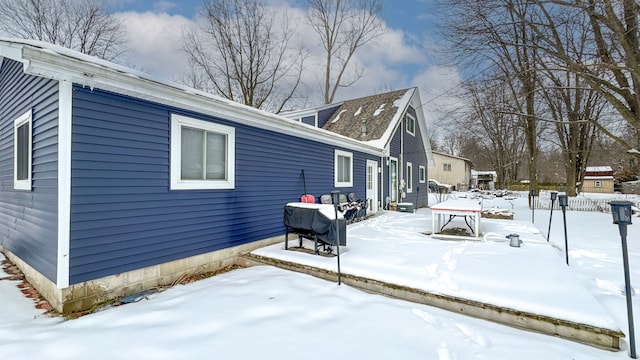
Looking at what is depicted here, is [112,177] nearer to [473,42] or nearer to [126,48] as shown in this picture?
[473,42]

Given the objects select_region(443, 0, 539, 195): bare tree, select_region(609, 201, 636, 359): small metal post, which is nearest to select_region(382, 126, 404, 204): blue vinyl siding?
select_region(443, 0, 539, 195): bare tree

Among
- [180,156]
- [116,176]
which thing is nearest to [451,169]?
[180,156]

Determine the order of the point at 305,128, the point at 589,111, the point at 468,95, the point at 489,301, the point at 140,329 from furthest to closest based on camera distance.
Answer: the point at 589,111
the point at 468,95
the point at 305,128
the point at 489,301
the point at 140,329

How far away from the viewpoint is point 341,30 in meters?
19.9

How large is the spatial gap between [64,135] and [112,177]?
644 millimetres

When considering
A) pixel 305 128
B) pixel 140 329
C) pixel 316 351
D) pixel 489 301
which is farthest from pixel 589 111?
pixel 140 329

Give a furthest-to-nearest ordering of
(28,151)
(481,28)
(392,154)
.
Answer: (392,154), (481,28), (28,151)

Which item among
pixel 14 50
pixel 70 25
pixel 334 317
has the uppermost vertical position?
pixel 70 25

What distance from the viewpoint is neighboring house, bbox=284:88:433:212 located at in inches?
459

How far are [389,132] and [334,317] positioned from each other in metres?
9.51

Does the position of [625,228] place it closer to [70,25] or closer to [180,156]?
[180,156]

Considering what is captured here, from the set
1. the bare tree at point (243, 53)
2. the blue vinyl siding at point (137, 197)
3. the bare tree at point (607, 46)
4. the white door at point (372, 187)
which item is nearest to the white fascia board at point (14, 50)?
the blue vinyl siding at point (137, 197)

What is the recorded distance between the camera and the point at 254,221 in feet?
18.4

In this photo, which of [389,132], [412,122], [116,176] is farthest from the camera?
[412,122]
